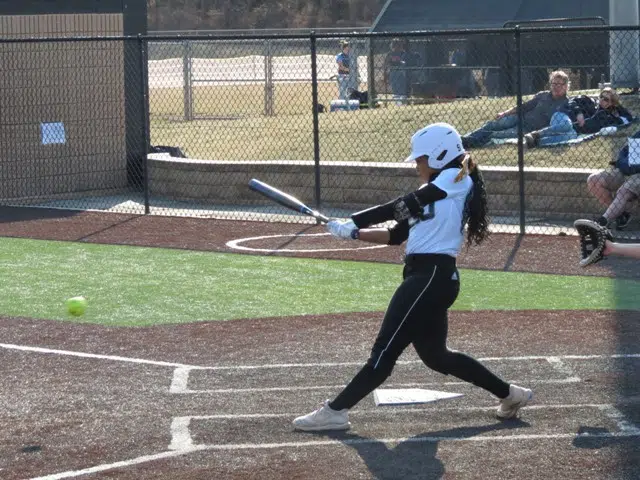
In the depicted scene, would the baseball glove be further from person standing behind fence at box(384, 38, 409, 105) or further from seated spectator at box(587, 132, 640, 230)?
person standing behind fence at box(384, 38, 409, 105)

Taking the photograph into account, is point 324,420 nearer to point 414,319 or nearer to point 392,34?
point 414,319

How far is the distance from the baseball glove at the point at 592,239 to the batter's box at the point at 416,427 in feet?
3.01

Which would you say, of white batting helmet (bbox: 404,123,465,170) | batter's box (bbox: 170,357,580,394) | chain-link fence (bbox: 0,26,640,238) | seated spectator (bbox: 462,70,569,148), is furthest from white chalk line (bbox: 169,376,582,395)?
seated spectator (bbox: 462,70,569,148)

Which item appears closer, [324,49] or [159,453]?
[159,453]

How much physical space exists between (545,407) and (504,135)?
388 inches

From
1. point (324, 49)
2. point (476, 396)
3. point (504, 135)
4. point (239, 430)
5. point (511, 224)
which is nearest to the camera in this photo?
point (239, 430)

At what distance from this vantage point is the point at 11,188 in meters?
17.9

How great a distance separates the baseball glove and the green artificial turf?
10.7ft

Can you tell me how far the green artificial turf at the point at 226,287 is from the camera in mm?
10594

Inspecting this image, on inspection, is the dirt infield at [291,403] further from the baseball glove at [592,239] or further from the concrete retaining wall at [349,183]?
the concrete retaining wall at [349,183]

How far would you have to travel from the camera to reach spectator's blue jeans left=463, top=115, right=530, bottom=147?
16.9 meters

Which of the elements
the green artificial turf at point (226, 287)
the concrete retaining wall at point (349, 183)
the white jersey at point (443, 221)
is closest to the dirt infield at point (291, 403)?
the green artificial turf at point (226, 287)

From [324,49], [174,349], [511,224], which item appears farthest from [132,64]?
[324,49]

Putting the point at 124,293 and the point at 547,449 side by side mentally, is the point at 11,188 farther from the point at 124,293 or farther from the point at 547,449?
the point at 547,449
